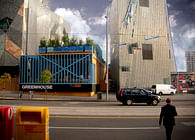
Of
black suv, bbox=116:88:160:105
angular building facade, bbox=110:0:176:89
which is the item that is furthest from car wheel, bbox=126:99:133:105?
angular building facade, bbox=110:0:176:89

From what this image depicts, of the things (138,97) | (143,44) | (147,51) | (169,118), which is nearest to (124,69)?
(147,51)

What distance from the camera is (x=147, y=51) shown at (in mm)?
37875

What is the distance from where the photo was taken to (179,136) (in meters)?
6.04

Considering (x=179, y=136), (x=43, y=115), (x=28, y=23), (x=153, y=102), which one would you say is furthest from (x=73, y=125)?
(x=28, y=23)

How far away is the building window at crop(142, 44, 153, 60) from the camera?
37.7 meters

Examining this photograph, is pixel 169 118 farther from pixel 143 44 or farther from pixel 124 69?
pixel 143 44

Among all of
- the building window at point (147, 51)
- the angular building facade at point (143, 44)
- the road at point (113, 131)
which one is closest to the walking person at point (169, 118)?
the road at point (113, 131)

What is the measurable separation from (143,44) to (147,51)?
75.0 inches

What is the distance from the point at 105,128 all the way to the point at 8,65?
35827 millimetres

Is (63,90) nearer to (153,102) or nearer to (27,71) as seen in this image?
(27,71)

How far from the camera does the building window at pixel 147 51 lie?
124 ft

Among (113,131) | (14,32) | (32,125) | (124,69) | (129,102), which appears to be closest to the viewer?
(32,125)

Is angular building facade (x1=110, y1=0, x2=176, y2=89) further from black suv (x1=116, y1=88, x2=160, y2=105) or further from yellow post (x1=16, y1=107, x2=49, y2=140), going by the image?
yellow post (x1=16, y1=107, x2=49, y2=140)

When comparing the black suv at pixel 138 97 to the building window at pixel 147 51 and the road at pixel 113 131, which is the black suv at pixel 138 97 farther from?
the building window at pixel 147 51
